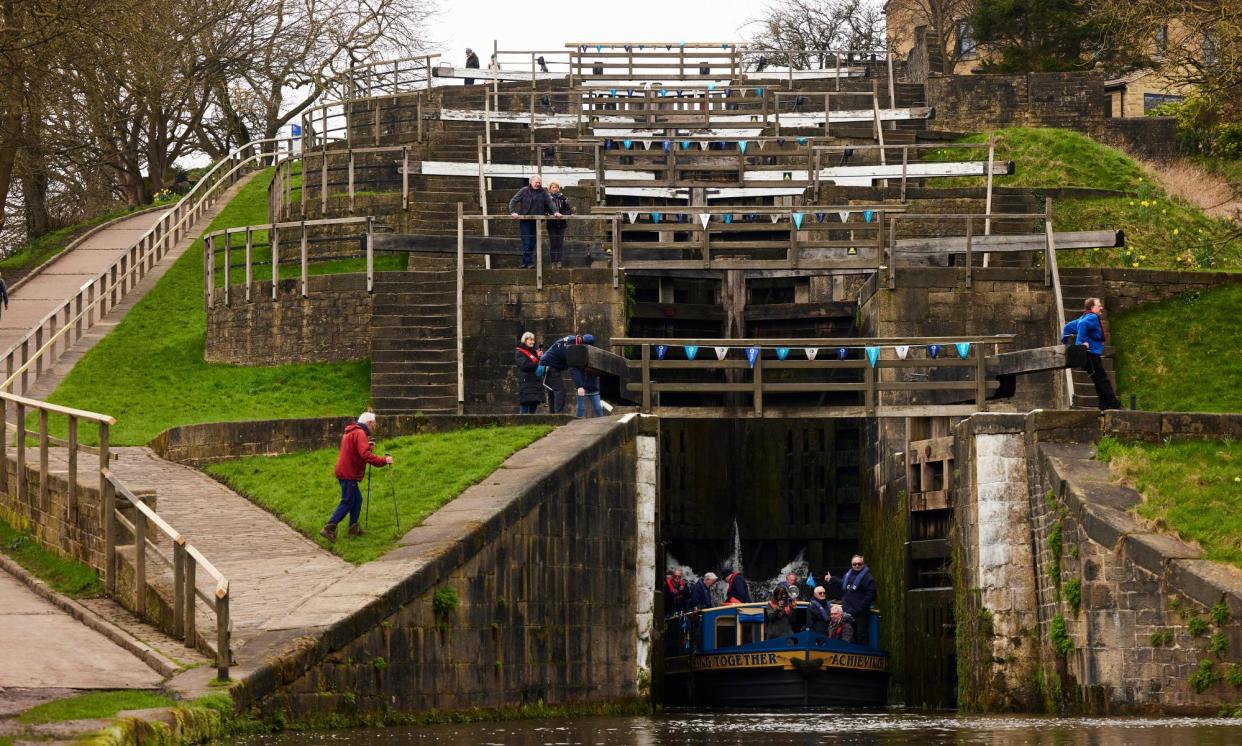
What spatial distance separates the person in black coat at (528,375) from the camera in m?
28.6

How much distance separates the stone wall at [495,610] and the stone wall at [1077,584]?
4.10 m

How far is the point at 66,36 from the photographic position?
2795cm

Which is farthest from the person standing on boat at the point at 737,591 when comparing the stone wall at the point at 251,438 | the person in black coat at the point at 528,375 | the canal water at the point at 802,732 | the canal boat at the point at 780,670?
the canal water at the point at 802,732

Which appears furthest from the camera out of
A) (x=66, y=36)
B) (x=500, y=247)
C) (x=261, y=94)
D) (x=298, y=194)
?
(x=261, y=94)

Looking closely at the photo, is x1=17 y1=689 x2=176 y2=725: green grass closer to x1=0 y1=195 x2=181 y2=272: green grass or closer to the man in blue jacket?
the man in blue jacket

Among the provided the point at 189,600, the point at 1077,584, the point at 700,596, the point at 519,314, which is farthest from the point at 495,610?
the point at 519,314

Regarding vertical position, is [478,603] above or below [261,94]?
below

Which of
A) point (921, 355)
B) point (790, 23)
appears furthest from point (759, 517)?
point (790, 23)

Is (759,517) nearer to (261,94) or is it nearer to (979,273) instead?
(979,273)

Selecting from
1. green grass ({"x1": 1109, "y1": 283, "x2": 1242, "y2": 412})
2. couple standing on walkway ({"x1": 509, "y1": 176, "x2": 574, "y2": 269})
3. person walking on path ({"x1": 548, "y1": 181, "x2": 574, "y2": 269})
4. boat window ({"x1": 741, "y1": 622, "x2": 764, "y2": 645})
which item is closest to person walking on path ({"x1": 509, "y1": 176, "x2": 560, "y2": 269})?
couple standing on walkway ({"x1": 509, "y1": 176, "x2": 574, "y2": 269})

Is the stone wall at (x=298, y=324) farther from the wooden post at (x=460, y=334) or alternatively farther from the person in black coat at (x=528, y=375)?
the person in black coat at (x=528, y=375)

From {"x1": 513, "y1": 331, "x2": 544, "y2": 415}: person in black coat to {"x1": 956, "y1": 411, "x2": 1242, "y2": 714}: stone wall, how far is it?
6136 millimetres

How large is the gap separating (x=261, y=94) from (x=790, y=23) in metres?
18.5

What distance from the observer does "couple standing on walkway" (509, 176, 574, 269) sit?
1350 inches
